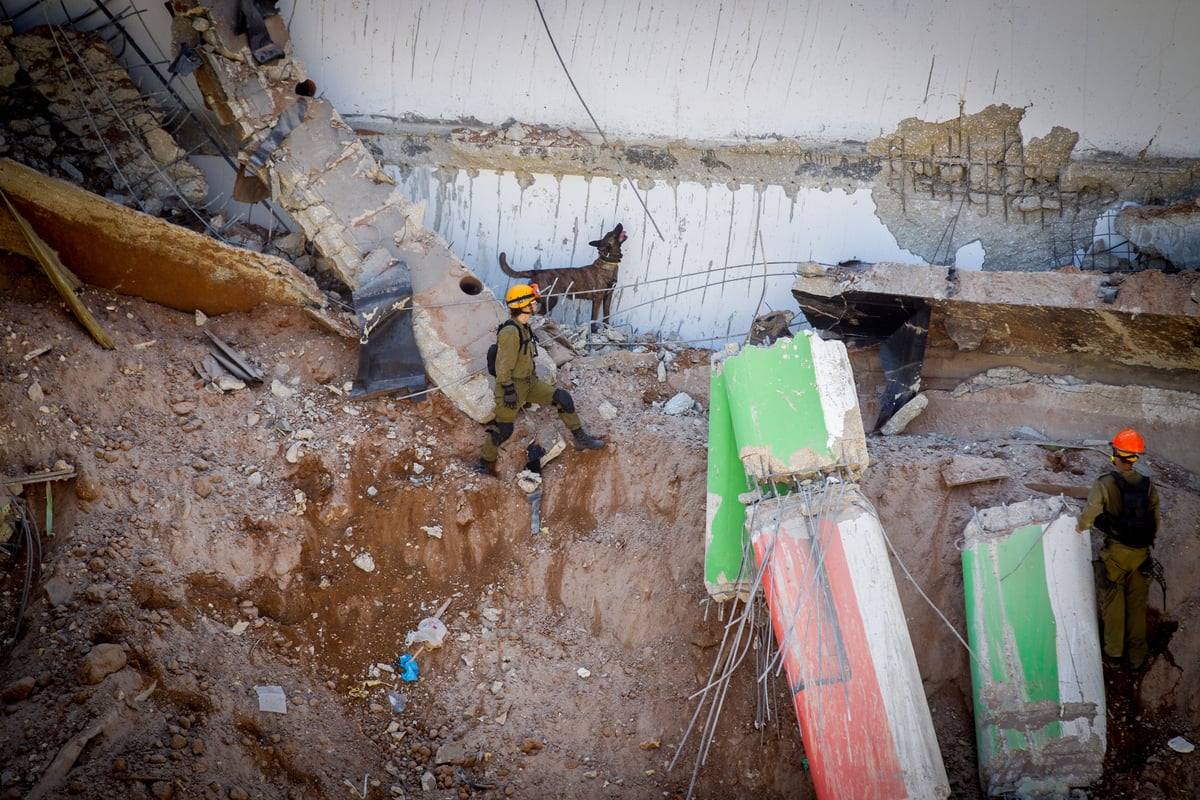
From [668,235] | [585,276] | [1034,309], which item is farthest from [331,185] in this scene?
[1034,309]

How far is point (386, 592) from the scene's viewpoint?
6586 mm

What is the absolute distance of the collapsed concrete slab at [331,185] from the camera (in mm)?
7566

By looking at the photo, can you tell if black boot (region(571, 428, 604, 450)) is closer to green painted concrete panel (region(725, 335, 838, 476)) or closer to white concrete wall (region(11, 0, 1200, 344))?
green painted concrete panel (region(725, 335, 838, 476))

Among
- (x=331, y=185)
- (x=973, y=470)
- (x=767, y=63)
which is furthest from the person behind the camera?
(x=767, y=63)

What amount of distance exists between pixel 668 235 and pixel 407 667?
4513 millimetres

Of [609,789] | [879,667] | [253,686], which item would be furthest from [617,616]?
[253,686]

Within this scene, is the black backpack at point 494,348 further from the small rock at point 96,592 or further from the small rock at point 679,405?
the small rock at point 96,592

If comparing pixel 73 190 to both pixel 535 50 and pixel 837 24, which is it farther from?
pixel 837 24

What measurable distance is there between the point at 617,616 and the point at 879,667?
1.87 metres

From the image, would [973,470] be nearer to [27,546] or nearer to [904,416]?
[904,416]

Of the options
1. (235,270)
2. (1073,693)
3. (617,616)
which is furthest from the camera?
(235,270)

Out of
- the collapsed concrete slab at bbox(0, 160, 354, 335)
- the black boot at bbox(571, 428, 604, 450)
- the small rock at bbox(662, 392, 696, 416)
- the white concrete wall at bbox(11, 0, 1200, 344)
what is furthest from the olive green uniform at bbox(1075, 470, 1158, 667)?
the collapsed concrete slab at bbox(0, 160, 354, 335)

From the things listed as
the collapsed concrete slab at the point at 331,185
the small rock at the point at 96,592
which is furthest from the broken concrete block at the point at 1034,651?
the small rock at the point at 96,592

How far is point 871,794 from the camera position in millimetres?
5082
